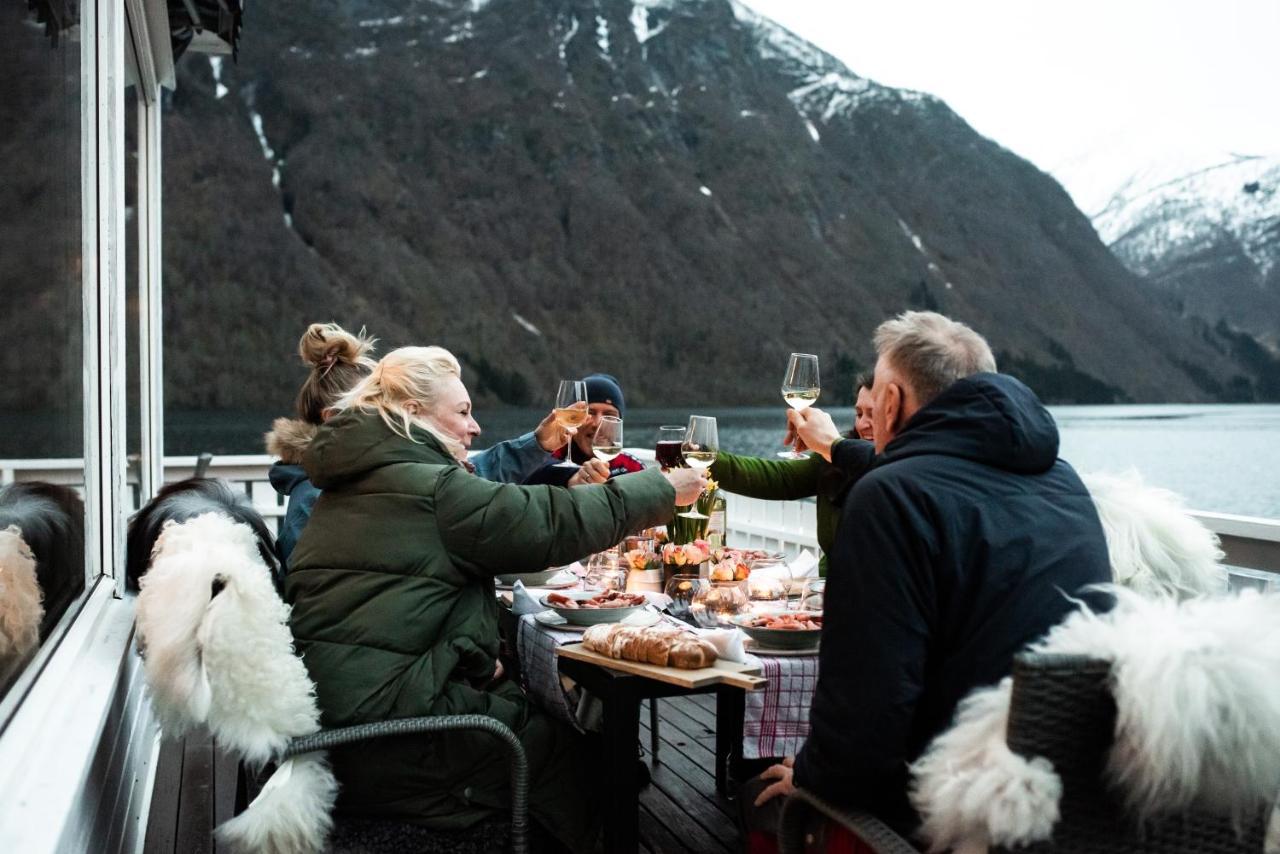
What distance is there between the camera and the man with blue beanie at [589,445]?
313cm

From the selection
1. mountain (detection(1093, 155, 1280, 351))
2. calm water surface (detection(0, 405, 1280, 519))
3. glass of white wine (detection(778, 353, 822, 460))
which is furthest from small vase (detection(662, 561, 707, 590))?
mountain (detection(1093, 155, 1280, 351))

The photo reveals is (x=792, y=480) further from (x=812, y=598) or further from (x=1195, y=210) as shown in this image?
(x=1195, y=210)

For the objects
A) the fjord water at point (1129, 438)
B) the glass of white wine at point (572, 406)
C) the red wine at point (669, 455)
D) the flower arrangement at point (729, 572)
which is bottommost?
the fjord water at point (1129, 438)

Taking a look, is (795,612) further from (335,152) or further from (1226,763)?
(335,152)

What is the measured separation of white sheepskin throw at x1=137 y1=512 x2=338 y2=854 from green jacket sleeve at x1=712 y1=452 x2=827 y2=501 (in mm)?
1896

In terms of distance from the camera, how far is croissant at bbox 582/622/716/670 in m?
1.96

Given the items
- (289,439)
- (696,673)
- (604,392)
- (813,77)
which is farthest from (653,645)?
(813,77)

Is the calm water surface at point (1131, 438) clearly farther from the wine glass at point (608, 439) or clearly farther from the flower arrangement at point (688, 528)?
the wine glass at point (608, 439)

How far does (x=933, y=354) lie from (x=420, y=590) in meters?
1.06

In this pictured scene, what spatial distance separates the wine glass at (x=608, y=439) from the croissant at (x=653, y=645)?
611 mm

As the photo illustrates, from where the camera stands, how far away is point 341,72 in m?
69.9

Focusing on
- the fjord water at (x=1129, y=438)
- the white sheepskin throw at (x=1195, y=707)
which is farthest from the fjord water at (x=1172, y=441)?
the white sheepskin throw at (x=1195, y=707)

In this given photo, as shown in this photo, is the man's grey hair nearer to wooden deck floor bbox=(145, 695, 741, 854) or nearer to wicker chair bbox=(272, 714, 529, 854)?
wicker chair bbox=(272, 714, 529, 854)

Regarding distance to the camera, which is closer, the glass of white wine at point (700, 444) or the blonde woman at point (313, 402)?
the glass of white wine at point (700, 444)
